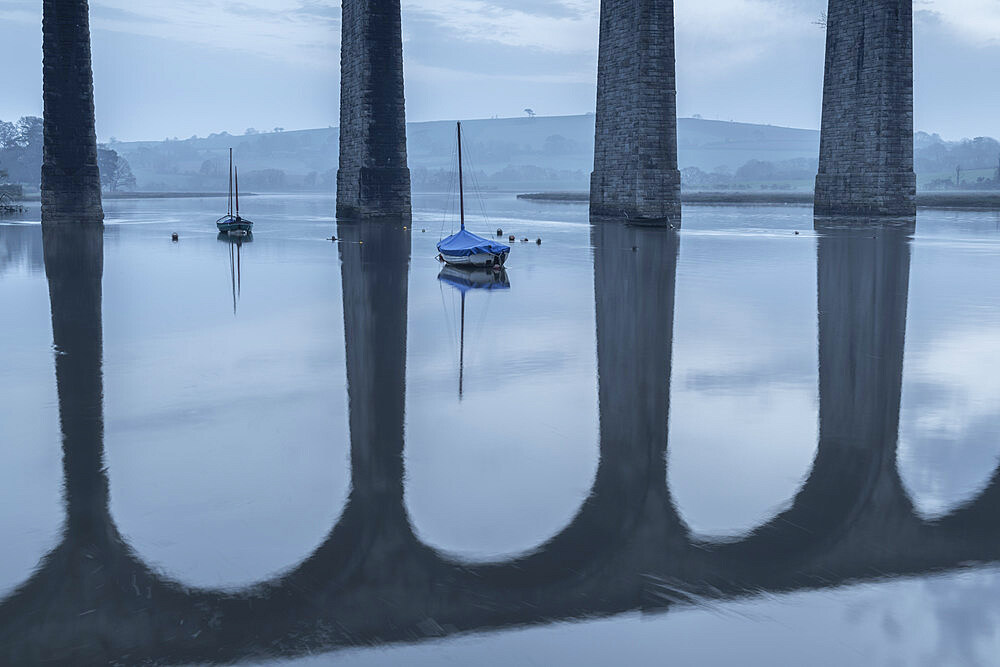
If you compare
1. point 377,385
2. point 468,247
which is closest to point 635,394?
point 377,385

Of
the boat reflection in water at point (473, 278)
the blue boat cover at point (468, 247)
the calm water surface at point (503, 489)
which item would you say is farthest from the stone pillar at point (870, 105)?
the calm water surface at point (503, 489)

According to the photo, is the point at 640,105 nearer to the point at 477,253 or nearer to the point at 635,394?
the point at 477,253

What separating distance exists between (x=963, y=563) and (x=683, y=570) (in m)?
1.96

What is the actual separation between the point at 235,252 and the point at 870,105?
33.3 meters

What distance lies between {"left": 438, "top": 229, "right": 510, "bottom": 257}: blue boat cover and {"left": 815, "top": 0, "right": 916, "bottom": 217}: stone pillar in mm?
28857

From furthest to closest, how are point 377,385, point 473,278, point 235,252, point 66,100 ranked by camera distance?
point 66,100
point 235,252
point 473,278
point 377,385

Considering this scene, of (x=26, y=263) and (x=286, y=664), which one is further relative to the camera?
(x=26, y=263)

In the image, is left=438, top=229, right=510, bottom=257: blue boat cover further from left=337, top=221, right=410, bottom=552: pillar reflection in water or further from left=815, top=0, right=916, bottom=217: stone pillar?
left=815, top=0, right=916, bottom=217: stone pillar

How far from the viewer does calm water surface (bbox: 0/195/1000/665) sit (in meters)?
5.91

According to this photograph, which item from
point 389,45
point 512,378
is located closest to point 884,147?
point 389,45

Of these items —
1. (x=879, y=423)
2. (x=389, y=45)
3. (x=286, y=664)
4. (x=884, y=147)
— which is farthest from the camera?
(x=389, y=45)

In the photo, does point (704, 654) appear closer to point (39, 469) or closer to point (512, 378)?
point (39, 469)

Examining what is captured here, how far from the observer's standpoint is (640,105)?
162ft

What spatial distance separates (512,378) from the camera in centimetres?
1388
